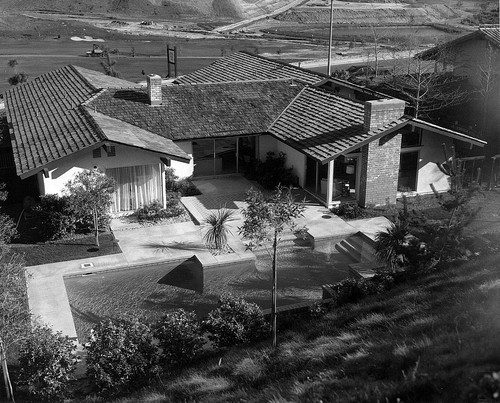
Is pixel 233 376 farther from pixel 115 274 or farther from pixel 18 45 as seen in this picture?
pixel 18 45

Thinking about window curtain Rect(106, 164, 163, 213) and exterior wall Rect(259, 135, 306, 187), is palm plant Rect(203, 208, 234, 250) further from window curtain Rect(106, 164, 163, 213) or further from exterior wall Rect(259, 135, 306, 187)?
exterior wall Rect(259, 135, 306, 187)

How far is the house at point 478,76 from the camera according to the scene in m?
36.8

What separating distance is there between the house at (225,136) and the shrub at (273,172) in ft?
1.14

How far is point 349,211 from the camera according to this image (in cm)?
2391

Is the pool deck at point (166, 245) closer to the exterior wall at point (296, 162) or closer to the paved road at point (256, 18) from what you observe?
the exterior wall at point (296, 162)

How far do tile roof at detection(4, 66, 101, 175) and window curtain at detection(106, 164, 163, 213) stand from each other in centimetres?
175

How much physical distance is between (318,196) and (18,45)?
69930 mm

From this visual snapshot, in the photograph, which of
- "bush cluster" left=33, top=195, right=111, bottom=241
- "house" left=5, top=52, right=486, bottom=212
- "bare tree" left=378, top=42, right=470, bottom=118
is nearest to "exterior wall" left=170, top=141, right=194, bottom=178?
"house" left=5, top=52, right=486, bottom=212

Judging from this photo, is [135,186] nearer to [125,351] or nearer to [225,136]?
[225,136]

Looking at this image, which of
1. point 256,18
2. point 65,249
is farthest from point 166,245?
point 256,18

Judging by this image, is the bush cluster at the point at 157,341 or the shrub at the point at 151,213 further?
the shrub at the point at 151,213

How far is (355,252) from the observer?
21312 mm

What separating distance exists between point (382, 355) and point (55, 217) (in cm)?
1387

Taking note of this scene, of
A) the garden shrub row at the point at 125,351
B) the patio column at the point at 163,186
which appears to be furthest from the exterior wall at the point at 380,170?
the garden shrub row at the point at 125,351
